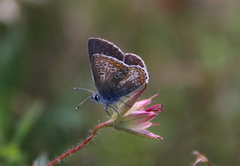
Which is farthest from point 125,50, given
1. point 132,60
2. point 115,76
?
point 132,60

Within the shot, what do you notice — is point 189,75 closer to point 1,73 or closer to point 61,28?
point 61,28

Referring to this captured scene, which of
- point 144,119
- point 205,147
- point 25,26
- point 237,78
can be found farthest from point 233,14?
point 144,119

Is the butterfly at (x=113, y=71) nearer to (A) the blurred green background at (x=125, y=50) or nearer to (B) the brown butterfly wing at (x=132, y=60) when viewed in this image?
(B) the brown butterfly wing at (x=132, y=60)

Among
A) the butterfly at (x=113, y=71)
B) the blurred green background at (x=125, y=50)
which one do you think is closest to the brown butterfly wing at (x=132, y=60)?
the butterfly at (x=113, y=71)

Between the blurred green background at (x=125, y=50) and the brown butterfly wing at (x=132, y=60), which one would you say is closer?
the brown butterfly wing at (x=132, y=60)

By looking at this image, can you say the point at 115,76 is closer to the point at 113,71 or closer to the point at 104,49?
the point at 113,71

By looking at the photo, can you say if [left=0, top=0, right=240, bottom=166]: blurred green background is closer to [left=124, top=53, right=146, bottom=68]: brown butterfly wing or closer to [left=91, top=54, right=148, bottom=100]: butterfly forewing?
[left=91, top=54, right=148, bottom=100]: butterfly forewing
